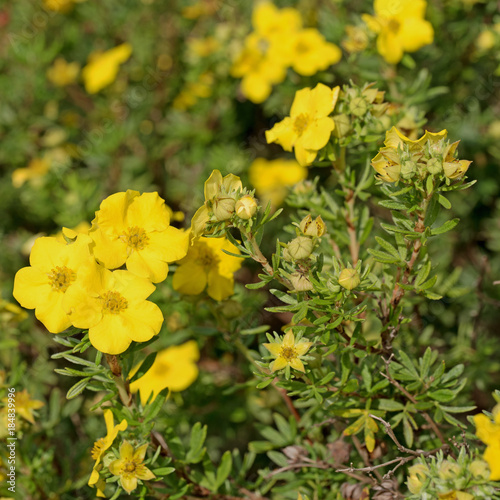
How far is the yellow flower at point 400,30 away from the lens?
96.4 inches

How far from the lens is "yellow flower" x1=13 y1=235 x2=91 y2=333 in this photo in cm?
153

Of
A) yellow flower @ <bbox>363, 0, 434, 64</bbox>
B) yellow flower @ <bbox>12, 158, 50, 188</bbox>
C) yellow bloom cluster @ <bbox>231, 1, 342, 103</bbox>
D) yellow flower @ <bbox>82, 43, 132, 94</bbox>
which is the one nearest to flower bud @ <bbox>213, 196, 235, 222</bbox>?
yellow flower @ <bbox>363, 0, 434, 64</bbox>

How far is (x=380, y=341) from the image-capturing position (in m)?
1.75

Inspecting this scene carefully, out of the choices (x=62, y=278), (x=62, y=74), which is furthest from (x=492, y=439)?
(x=62, y=74)

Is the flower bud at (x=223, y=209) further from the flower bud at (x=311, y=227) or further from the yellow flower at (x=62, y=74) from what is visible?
the yellow flower at (x=62, y=74)

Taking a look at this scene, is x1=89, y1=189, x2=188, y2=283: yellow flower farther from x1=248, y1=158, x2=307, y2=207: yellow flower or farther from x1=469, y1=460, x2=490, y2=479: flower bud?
x1=248, y1=158, x2=307, y2=207: yellow flower

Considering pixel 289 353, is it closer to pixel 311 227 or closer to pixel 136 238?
pixel 311 227

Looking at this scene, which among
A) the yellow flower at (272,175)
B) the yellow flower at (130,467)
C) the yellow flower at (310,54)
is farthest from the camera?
the yellow flower at (272,175)

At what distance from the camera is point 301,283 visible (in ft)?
4.70

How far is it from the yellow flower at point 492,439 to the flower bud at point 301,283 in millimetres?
498

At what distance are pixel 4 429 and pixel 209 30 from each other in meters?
2.97

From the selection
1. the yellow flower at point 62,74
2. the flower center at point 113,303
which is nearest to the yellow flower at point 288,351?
the flower center at point 113,303

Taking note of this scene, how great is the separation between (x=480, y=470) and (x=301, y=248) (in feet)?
2.17

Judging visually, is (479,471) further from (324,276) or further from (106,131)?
(106,131)
